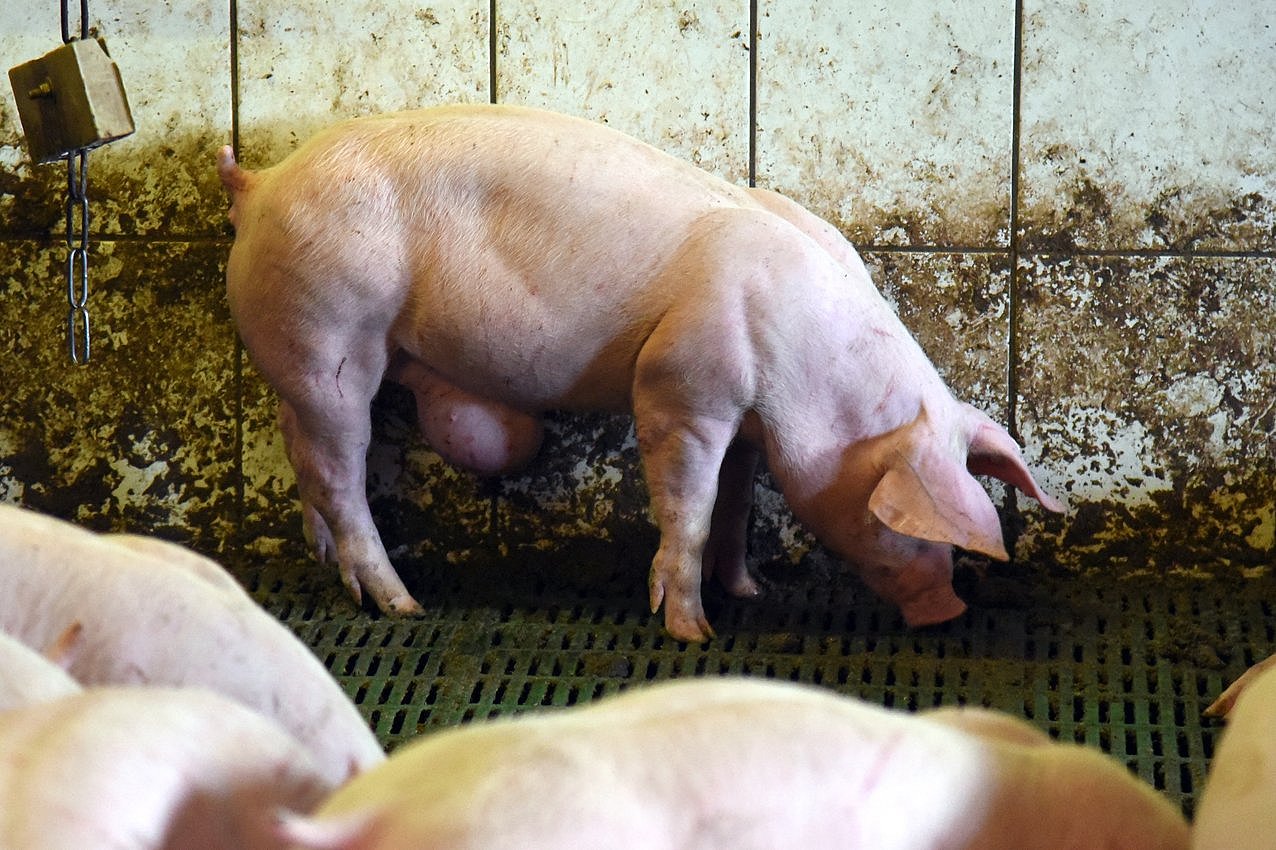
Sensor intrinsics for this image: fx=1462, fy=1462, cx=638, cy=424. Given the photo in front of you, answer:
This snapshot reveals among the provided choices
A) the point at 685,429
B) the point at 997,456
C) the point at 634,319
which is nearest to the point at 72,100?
the point at 634,319

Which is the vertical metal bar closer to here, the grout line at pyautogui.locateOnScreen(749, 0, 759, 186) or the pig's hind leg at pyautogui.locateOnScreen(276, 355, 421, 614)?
the grout line at pyautogui.locateOnScreen(749, 0, 759, 186)

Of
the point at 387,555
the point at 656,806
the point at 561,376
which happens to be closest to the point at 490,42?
the point at 561,376

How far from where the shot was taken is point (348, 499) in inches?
118

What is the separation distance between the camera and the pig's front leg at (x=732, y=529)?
3078 millimetres

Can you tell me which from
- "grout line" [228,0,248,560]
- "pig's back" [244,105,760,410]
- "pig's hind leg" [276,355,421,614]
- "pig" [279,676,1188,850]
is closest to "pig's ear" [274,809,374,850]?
"pig" [279,676,1188,850]

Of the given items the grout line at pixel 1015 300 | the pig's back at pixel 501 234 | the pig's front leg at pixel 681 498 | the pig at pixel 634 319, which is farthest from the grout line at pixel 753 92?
the pig's front leg at pixel 681 498

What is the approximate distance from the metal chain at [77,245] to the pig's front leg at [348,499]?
0.47 metres

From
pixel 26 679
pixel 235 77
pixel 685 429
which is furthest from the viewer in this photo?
pixel 235 77

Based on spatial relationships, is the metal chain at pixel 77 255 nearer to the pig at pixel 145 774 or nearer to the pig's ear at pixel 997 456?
the pig's ear at pixel 997 456

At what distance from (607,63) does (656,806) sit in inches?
102

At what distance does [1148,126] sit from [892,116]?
1.72 feet

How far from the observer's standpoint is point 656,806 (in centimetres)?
70

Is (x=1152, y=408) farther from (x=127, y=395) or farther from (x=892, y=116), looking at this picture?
(x=127, y=395)

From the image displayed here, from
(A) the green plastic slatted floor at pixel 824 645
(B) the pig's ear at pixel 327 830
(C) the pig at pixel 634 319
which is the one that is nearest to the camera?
(B) the pig's ear at pixel 327 830
